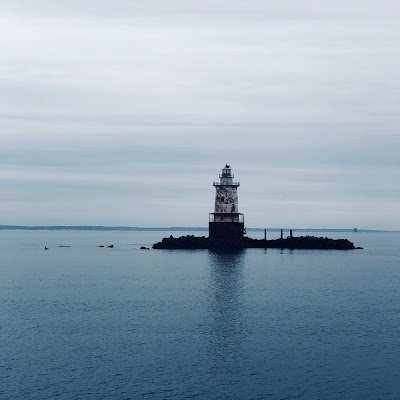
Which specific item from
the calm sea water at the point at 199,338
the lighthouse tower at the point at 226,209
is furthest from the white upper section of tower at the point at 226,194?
the calm sea water at the point at 199,338

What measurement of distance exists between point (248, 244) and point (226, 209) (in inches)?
609

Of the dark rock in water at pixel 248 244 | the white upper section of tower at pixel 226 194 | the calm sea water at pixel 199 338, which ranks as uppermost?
the white upper section of tower at pixel 226 194

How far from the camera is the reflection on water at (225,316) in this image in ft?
116

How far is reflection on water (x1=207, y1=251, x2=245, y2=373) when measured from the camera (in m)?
35.4

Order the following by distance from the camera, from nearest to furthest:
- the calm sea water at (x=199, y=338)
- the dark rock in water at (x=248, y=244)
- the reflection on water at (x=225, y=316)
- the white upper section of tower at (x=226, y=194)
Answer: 1. the calm sea water at (x=199, y=338)
2. the reflection on water at (x=225, y=316)
3. the white upper section of tower at (x=226, y=194)
4. the dark rock in water at (x=248, y=244)

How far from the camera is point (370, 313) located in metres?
48.8

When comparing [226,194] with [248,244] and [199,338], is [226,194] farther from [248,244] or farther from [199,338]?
[199,338]

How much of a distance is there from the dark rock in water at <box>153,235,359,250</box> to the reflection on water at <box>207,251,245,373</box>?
25885 mm

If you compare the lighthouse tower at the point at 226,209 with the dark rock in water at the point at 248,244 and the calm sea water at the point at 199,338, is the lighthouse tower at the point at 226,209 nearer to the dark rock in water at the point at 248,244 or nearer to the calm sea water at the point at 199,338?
the dark rock in water at the point at 248,244

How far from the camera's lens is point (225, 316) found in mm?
46938

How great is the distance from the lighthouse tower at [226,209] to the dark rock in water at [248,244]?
2.41 metres

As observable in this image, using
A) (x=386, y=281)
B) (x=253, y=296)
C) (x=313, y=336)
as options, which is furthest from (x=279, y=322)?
(x=386, y=281)

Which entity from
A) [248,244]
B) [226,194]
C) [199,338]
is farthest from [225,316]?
[248,244]

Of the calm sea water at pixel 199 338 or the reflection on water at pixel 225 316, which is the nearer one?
the calm sea water at pixel 199 338
